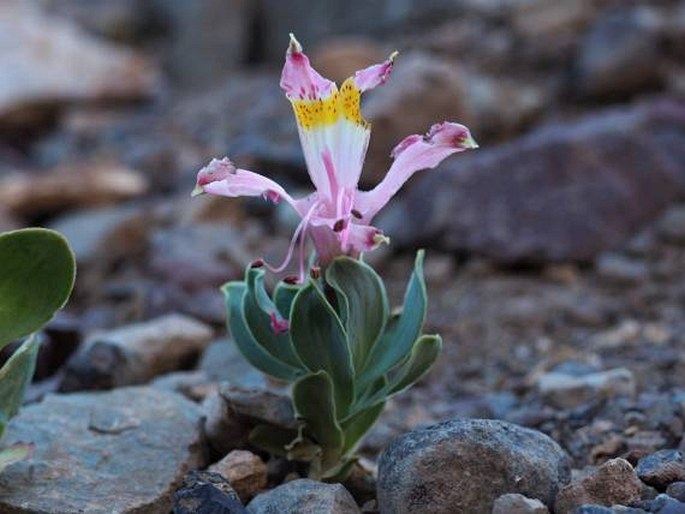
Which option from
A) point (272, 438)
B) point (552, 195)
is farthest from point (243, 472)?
point (552, 195)

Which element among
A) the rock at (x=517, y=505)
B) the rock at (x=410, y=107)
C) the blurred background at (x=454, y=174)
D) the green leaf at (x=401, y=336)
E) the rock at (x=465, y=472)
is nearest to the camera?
the rock at (x=517, y=505)

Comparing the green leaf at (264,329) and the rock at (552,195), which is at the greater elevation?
the green leaf at (264,329)

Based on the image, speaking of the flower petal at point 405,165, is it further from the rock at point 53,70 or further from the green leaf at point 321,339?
the rock at point 53,70

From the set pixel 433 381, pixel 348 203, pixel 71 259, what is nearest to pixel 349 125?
pixel 348 203

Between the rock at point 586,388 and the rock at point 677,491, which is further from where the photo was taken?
the rock at point 586,388

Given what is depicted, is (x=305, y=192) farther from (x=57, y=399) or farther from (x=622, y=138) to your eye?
(x=57, y=399)

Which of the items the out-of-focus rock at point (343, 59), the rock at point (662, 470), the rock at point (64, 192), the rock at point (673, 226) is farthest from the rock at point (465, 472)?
the out-of-focus rock at point (343, 59)
